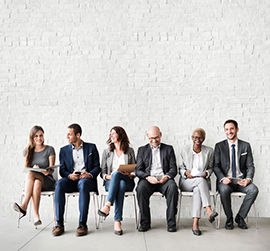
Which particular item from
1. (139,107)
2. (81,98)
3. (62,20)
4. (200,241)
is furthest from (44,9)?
(200,241)

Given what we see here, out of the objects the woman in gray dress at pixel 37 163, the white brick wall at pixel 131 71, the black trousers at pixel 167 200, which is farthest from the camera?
the white brick wall at pixel 131 71

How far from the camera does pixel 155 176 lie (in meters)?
4.18

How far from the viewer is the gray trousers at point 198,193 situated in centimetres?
393

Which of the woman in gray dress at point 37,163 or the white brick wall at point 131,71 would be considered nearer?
the woman in gray dress at point 37,163

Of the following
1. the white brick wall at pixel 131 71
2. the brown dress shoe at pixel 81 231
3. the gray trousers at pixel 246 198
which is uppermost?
the white brick wall at pixel 131 71

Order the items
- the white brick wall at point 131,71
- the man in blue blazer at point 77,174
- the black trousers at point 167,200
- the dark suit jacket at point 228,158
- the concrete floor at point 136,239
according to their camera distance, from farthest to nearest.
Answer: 1. the white brick wall at point 131,71
2. the dark suit jacket at point 228,158
3. the black trousers at point 167,200
4. the man in blue blazer at point 77,174
5. the concrete floor at point 136,239

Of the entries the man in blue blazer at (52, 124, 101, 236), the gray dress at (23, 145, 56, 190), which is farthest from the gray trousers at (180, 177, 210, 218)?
the gray dress at (23, 145, 56, 190)

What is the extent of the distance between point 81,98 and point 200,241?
2.61 meters

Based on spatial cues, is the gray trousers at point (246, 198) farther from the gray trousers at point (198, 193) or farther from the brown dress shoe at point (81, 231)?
the brown dress shoe at point (81, 231)

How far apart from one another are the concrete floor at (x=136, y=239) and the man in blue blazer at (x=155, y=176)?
21 centimetres

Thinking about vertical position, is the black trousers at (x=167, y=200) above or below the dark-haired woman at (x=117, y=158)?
below

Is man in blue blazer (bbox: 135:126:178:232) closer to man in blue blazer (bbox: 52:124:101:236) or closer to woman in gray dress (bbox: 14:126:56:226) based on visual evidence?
man in blue blazer (bbox: 52:124:101:236)

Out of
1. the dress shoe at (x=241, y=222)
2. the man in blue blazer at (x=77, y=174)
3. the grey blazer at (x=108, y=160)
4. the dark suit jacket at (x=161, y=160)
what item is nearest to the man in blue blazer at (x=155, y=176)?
the dark suit jacket at (x=161, y=160)

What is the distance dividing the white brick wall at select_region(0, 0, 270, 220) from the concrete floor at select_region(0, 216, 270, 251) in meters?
0.81
